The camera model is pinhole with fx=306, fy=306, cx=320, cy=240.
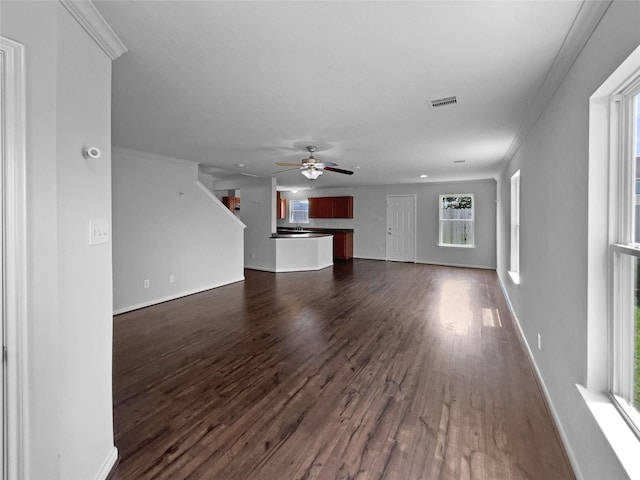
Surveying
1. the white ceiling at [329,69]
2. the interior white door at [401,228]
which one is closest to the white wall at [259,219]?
the white ceiling at [329,69]

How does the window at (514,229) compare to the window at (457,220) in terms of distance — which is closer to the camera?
the window at (514,229)

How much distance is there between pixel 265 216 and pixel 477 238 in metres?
5.63

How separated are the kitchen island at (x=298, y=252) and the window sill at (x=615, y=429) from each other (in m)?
6.41

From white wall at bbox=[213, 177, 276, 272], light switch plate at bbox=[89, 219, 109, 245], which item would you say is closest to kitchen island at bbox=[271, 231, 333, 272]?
white wall at bbox=[213, 177, 276, 272]

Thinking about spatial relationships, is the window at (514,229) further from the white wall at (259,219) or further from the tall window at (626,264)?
the white wall at (259,219)

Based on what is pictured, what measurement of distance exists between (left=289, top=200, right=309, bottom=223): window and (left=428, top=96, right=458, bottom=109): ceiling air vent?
8550mm

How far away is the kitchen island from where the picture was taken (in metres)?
7.54

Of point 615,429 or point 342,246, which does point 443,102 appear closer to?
point 615,429

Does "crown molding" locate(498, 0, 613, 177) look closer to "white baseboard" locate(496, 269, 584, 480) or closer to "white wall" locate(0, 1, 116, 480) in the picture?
"white baseboard" locate(496, 269, 584, 480)

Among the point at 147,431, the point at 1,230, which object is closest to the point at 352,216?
the point at 147,431

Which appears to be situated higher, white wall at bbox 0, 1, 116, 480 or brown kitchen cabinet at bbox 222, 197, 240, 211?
brown kitchen cabinet at bbox 222, 197, 240, 211

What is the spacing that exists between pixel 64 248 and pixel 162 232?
3885 mm

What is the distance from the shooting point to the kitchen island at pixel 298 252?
297 inches

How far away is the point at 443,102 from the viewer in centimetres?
264
